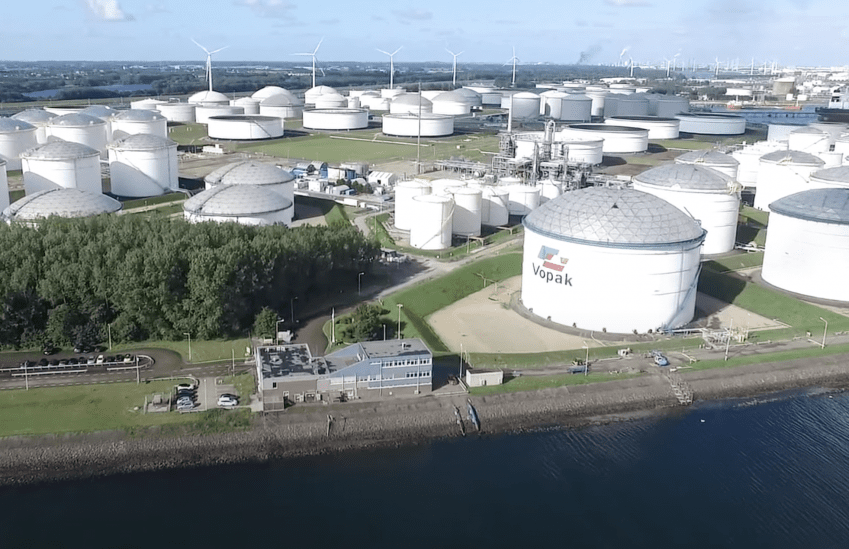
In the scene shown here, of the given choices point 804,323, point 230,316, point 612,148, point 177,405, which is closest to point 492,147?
point 612,148

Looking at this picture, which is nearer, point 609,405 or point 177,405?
point 177,405

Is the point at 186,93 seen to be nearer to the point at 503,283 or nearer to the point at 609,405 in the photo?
the point at 503,283

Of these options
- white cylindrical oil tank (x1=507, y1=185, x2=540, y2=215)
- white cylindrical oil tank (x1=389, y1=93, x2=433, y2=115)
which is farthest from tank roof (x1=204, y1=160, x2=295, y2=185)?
white cylindrical oil tank (x1=389, y1=93, x2=433, y2=115)

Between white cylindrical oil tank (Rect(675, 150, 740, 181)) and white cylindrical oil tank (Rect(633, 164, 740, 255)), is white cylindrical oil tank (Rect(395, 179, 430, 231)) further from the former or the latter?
white cylindrical oil tank (Rect(675, 150, 740, 181))

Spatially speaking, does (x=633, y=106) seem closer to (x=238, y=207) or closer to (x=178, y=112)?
(x=178, y=112)

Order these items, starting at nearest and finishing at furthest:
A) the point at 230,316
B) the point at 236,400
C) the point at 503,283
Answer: the point at 236,400
the point at 230,316
the point at 503,283

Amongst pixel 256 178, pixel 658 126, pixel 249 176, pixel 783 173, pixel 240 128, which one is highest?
pixel 658 126

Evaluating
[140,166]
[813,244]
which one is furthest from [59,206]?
[813,244]

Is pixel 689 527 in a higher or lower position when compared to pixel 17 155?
lower
